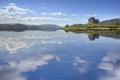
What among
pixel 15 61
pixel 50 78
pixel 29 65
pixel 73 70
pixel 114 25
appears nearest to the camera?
pixel 50 78

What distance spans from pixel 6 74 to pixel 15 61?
18.2 ft

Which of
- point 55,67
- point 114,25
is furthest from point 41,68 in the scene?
point 114,25

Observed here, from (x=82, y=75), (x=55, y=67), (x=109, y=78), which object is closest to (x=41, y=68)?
(x=55, y=67)

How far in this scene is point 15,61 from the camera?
22250 mm

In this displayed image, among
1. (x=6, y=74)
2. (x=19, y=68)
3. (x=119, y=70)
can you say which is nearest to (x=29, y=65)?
(x=19, y=68)

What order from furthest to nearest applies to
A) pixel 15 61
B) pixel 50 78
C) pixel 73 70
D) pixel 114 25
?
pixel 114 25 → pixel 15 61 → pixel 73 70 → pixel 50 78

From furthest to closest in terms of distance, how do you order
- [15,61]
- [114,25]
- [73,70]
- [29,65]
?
[114,25] → [15,61] → [29,65] → [73,70]

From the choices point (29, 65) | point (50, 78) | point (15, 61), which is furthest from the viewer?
point (15, 61)

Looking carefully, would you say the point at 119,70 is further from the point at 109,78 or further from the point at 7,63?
the point at 7,63

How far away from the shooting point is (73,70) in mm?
18297

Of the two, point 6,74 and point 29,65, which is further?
point 29,65

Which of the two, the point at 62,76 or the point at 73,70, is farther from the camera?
the point at 73,70

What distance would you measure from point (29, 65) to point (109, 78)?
655 cm

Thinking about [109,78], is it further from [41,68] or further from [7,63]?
[7,63]
